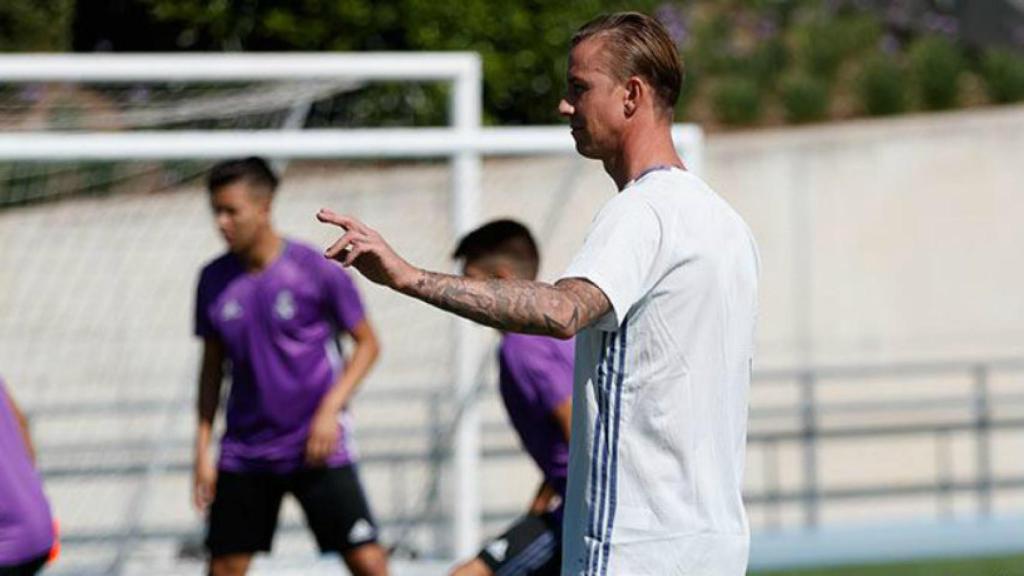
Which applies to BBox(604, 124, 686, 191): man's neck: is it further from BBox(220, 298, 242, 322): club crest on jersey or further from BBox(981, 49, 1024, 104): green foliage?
BBox(981, 49, 1024, 104): green foliage

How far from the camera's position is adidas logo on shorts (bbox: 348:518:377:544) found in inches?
281

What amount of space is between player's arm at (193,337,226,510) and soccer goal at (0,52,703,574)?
41.7 inches

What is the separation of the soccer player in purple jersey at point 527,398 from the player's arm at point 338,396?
1183mm

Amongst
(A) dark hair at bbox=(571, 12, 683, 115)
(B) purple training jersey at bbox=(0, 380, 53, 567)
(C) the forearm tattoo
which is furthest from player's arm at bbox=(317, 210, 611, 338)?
(B) purple training jersey at bbox=(0, 380, 53, 567)

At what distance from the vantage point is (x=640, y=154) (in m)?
3.61

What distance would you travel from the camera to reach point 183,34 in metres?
13.4

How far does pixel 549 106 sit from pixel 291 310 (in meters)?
6.66

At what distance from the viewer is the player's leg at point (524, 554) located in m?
5.79

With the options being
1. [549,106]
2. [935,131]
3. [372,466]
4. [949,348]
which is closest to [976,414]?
[949,348]

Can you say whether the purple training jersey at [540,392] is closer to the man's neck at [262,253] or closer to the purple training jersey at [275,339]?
the purple training jersey at [275,339]

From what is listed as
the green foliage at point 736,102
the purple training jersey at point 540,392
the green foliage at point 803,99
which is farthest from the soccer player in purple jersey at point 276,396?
the green foliage at point 803,99

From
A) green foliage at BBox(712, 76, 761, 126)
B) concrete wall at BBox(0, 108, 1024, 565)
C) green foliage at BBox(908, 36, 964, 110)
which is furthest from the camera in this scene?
green foliage at BBox(908, 36, 964, 110)

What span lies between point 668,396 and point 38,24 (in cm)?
1101

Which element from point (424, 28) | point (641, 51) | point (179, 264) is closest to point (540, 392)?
point (641, 51)
